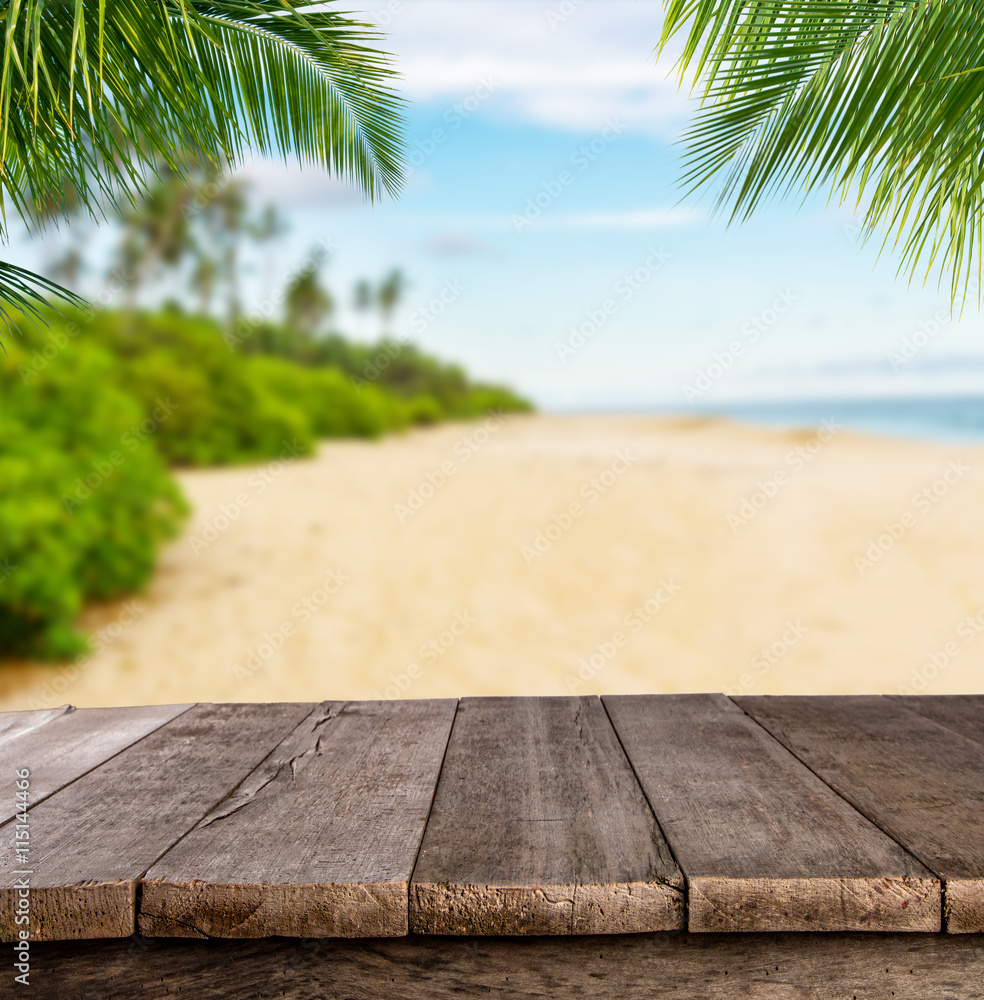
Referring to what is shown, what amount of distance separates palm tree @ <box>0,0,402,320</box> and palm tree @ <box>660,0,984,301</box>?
141 cm

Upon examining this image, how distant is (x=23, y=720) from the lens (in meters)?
1.94

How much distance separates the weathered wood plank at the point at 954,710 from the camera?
1792mm

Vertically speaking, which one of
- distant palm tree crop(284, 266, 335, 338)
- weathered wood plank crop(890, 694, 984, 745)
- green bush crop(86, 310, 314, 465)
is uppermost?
distant palm tree crop(284, 266, 335, 338)

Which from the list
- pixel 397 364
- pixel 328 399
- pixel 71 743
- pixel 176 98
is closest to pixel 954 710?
pixel 71 743

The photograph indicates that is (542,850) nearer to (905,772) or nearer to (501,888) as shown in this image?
(501,888)

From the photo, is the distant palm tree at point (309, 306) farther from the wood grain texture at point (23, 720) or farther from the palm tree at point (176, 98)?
the wood grain texture at point (23, 720)

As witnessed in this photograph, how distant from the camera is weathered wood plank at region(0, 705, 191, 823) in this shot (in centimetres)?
154

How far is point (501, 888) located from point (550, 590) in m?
7.93

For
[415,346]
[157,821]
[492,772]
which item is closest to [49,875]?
[157,821]

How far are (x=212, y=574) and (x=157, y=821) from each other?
8.17 meters

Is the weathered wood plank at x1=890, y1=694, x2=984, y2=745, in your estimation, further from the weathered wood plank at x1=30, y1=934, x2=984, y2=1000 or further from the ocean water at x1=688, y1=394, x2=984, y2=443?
the ocean water at x1=688, y1=394, x2=984, y2=443

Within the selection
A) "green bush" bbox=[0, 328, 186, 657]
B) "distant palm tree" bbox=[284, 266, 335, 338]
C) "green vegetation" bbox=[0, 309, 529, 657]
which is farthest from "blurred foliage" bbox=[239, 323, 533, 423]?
"green bush" bbox=[0, 328, 186, 657]

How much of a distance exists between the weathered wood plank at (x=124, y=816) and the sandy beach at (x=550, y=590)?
5602mm

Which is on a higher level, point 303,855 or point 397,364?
point 397,364
